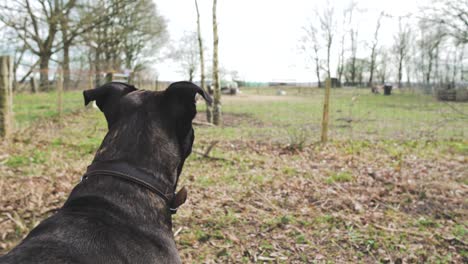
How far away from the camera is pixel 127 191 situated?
1.85 m

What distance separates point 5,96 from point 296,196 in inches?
262

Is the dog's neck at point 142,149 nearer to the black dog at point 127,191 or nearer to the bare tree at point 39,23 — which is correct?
the black dog at point 127,191

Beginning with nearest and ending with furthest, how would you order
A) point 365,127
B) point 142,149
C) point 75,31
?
1. point 142,149
2. point 365,127
3. point 75,31

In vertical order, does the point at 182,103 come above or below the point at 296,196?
above

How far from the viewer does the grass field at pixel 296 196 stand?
12.5 ft

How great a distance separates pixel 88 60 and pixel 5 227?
2531cm

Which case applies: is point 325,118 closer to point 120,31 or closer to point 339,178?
point 339,178

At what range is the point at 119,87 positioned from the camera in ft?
7.54

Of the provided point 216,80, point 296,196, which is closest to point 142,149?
point 296,196

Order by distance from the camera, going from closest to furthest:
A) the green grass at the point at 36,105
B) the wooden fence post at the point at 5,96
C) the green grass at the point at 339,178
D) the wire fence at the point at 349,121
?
the green grass at the point at 339,178 → the wooden fence post at the point at 5,96 → the wire fence at the point at 349,121 → the green grass at the point at 36,105

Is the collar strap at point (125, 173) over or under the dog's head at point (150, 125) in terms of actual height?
under

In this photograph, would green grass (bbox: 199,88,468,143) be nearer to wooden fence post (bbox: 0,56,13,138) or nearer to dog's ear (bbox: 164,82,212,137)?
wooden fence post (bbox: 0,56,13,138)

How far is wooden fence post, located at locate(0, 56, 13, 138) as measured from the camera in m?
7.60

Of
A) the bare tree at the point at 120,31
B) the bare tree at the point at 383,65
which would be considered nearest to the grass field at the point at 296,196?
the bare tree at the point at 120,31
